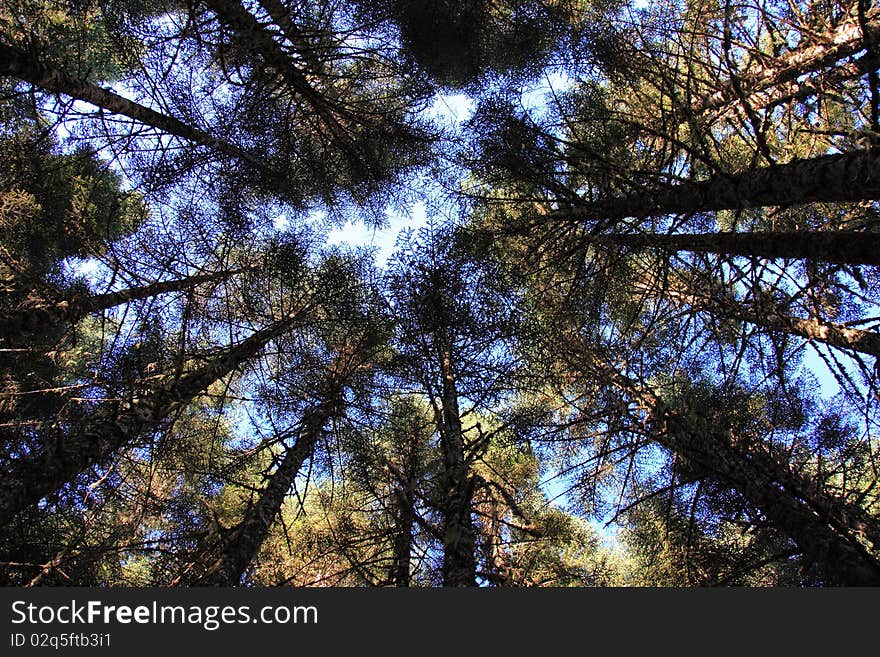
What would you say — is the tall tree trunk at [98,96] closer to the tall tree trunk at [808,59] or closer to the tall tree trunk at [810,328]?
the tall tree trunk at [810,328]

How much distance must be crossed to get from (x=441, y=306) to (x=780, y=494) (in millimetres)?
3875

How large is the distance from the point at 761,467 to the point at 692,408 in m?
1.27

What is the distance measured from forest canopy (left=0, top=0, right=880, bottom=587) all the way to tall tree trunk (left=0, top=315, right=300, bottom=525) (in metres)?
0.03

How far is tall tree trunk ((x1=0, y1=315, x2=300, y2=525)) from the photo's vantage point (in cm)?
399

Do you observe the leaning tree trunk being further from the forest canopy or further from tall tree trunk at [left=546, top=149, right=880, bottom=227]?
tall tree trunk at [left=546, top=149, right=880, bottom=227]

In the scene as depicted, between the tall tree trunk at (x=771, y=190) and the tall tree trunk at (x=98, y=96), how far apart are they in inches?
185

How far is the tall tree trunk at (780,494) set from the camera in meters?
3.98

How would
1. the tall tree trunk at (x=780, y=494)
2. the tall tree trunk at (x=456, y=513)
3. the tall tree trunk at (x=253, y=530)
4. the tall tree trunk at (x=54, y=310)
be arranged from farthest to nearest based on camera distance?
the tall tree trunk at (x=54, y=310) → the tall tree trunk at (x=253, y=530) → the tall tree trunk at (x=780, y=494) → the tall tree trunk at (x=456, y=513)

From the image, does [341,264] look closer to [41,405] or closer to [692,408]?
[692,408]

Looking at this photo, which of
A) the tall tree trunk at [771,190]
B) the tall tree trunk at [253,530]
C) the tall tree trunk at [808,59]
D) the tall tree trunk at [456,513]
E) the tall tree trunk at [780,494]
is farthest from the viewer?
the tall tree trunk at [808,59]

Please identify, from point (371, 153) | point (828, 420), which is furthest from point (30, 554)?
point (828, 420)

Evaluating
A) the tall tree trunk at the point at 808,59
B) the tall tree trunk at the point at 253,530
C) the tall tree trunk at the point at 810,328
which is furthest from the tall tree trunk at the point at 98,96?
the tall tree trunk at the point at 808,59

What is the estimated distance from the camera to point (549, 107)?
7.12 metres

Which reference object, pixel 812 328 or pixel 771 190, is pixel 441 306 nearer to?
pixel 771 190
